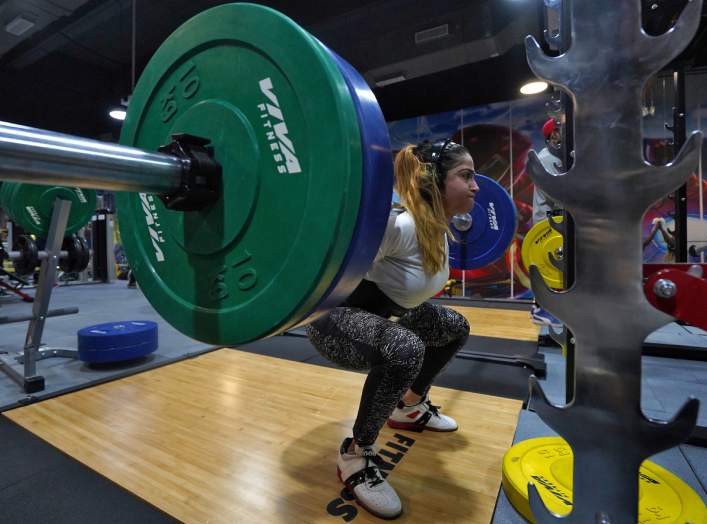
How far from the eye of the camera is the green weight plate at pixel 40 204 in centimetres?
227

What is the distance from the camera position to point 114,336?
2146 millimetres

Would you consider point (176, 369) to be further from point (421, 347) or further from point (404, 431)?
point (421, 347)

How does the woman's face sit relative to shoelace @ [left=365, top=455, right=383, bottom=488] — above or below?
above

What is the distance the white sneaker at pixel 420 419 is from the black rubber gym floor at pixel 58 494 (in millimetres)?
785

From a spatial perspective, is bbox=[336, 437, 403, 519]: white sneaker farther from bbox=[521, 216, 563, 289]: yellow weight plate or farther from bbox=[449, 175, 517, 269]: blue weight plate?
bbox=[521, 216, 563, 289]: yellow weight plate

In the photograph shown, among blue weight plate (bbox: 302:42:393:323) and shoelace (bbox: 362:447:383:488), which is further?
shoelace (bbox: 362:447:383:488)

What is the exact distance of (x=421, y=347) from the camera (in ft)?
3.43

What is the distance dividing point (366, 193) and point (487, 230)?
1.85m

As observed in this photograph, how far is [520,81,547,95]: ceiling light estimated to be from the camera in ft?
14.6

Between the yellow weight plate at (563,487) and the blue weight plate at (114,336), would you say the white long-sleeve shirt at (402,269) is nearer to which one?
the yellow weight plate at (563,487)

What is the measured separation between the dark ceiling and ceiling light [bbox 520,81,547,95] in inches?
4.1

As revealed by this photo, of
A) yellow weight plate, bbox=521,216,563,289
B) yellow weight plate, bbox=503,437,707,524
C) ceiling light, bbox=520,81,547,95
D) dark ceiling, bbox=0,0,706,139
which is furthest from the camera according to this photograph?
ceiling light, bbox=520,81,547,95

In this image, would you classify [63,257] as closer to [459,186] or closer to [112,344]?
[112,344]

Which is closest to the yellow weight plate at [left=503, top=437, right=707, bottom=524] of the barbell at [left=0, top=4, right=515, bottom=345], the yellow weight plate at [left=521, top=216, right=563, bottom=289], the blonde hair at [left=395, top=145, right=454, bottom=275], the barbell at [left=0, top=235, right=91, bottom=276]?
the blonde hair at [left=395, top=145, right=454, bottom=275]
